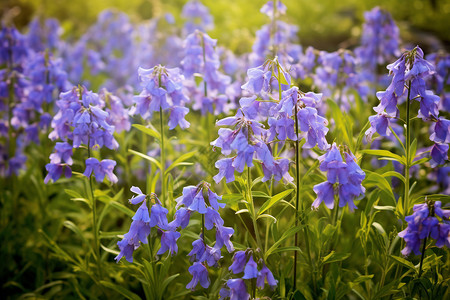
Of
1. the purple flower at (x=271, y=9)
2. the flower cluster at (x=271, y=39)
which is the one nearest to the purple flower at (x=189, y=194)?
the flower cluster at (x=271, y=39)

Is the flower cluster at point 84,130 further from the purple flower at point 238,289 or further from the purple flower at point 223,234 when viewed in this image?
the purple flower at point 238,289

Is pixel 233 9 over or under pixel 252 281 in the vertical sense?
over

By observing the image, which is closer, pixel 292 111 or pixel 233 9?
pixel 292 111

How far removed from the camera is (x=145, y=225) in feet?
5.62

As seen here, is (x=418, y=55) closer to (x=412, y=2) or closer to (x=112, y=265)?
(x=112, y=265)

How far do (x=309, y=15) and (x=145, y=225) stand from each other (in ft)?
21.8

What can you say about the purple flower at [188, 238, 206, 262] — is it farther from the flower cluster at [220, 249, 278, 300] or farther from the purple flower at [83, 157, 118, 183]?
the purple flower at [83, 157, 118, 183]

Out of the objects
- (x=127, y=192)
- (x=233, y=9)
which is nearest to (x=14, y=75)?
(x=127, y=192)

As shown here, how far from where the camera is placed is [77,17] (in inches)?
310

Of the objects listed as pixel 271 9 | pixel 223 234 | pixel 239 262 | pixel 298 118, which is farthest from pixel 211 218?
pixel 271 9

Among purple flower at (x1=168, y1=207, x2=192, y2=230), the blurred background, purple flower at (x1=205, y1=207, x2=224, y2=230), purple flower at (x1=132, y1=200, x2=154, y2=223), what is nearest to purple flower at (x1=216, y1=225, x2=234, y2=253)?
purple flower at (x1=205, y1=207, x2=224, y2=230)

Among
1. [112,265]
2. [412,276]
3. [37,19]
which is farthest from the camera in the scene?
[37,19]

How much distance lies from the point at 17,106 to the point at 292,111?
6.72 ft

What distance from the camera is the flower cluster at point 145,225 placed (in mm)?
1655
